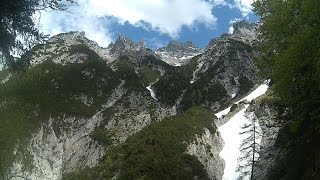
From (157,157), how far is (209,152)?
80.8ft

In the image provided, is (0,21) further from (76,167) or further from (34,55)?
(76,167)

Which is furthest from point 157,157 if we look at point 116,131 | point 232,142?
point 116,131

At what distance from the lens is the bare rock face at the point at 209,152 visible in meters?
108

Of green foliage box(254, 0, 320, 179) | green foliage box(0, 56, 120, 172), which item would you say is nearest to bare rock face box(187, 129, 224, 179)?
green foliage box(0, 56, 120, 172)

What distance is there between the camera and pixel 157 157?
3841 inches

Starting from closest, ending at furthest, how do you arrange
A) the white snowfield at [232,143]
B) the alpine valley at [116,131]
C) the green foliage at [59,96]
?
the alpine valley at [116,131] < the white snowfield at [232,143] < the green foliage at [59,96]

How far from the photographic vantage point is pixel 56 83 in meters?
186

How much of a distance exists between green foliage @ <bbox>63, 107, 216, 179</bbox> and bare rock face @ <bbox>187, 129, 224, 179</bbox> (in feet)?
6.53

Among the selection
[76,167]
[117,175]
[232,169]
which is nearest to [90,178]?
[117,175]

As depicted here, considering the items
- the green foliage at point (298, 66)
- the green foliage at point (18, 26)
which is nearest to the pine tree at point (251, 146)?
the green foliage at point (298, 66)

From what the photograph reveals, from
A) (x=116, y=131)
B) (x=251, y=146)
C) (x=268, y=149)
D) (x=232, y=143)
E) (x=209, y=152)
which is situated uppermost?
(x=116, y=131)

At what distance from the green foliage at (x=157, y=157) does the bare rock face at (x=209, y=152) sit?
1990mm

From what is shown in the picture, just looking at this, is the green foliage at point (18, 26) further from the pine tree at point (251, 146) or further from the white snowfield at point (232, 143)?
the white snowfield at point (232, 143)

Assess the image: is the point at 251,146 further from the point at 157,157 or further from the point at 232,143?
the point at 232,143
